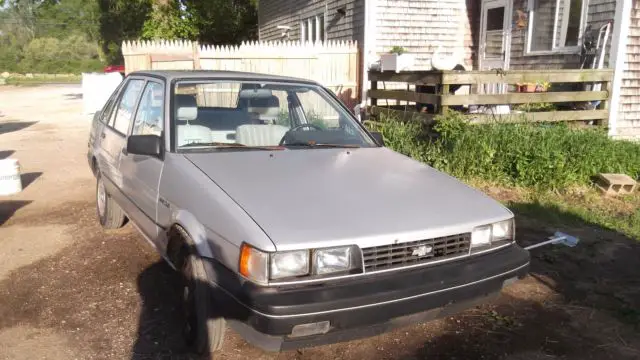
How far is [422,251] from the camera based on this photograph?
8.84 feet

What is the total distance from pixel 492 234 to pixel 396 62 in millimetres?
7332

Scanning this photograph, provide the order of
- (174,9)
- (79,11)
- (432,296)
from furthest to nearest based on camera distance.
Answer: (79,11)
(174,9)
(432,296)

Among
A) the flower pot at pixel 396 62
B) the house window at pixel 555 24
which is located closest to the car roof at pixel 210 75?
the flower pot at pixel 396 62

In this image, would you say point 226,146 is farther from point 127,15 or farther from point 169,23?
point 127,15

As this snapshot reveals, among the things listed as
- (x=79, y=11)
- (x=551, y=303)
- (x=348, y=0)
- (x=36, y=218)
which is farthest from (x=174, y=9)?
(x=79, y=11)

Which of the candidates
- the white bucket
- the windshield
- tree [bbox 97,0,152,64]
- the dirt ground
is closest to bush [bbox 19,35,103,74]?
tree [bbox 97,0,152,64]

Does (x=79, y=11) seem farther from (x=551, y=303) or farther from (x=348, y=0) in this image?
(x=551, y=303)

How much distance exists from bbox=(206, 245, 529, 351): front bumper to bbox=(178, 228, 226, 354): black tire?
0.13 metres

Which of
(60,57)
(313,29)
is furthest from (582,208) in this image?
(60,57)

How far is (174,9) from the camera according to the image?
59.8 ft

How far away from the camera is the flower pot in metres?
9.80

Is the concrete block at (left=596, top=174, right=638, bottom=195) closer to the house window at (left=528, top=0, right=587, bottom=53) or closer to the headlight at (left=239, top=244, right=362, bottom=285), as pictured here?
the house window at (left=528, top=0, right=587, bottom=53)

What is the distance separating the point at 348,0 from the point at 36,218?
9.43 metres

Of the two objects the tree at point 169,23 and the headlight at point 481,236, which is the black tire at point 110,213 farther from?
the tree at point 169,23
